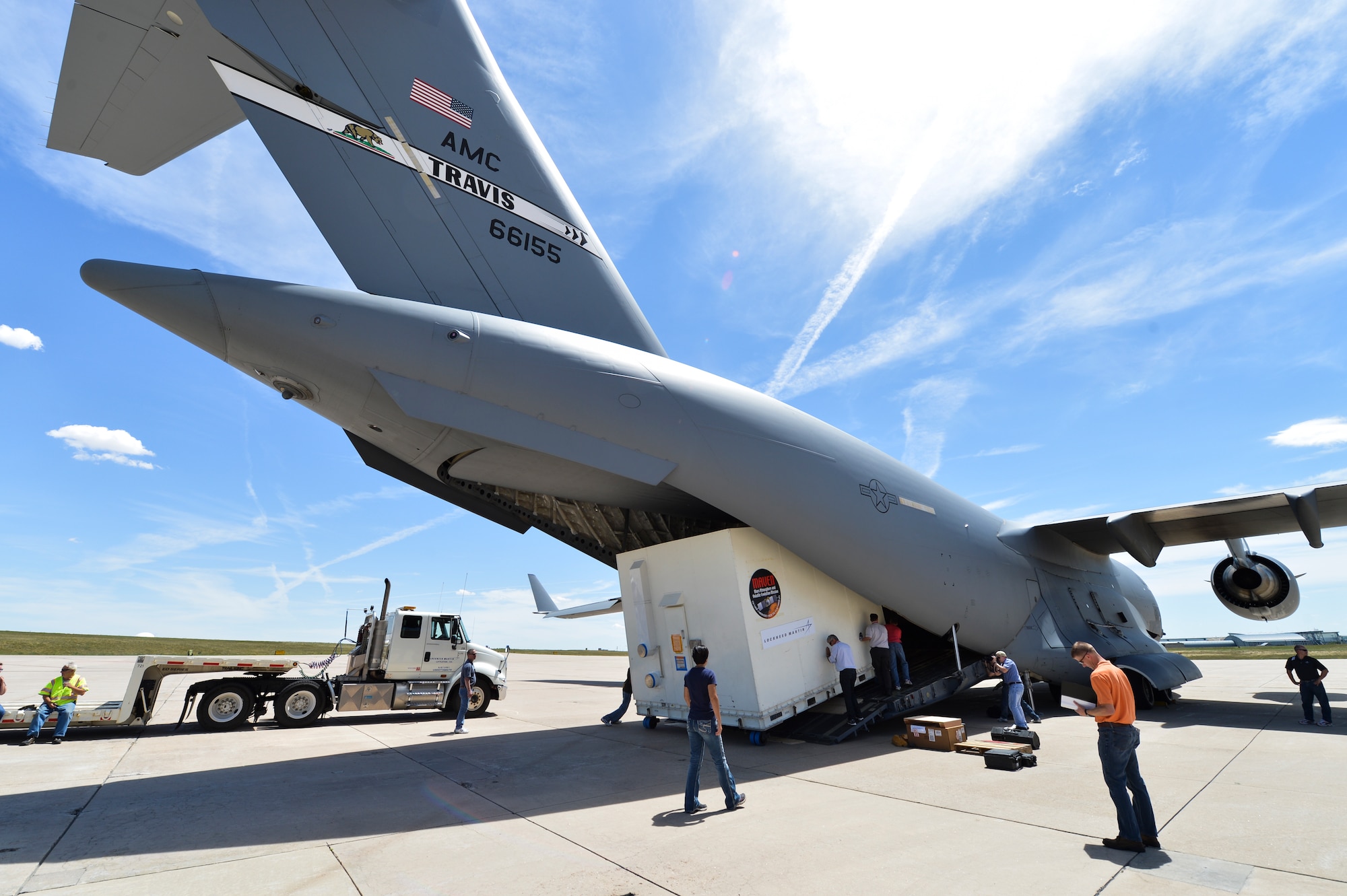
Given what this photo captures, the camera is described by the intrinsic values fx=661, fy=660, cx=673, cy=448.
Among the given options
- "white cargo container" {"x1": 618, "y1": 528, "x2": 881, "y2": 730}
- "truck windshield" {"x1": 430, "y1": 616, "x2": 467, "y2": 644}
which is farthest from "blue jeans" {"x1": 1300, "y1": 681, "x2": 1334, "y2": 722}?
"truck windshield" {"x1": 430, "y1": 616, "x2": 467, "y2": 644}

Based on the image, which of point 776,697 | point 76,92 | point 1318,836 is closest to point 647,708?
point 776,697

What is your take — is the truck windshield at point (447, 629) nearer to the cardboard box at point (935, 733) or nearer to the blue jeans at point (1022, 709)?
the cardboard box at point (935, 733)

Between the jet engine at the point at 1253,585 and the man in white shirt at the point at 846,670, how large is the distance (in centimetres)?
904

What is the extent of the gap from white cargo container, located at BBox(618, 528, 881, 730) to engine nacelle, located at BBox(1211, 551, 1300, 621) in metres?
8.98

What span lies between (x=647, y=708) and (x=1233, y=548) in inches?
463

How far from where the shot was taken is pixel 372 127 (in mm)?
6676

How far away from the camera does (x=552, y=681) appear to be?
22109mm

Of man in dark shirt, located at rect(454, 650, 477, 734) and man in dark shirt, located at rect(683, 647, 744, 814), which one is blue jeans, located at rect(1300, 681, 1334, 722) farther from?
man in dark shirt, located at rect(454, 650, 477, 734)

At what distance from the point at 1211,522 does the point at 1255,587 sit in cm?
246

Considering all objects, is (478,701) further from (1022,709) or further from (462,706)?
(1022,709)

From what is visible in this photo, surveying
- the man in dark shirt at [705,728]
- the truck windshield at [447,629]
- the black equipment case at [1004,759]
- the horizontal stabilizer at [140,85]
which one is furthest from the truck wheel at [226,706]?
the black equipment case at [1004,759]

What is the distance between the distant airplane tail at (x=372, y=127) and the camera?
19.3 ft

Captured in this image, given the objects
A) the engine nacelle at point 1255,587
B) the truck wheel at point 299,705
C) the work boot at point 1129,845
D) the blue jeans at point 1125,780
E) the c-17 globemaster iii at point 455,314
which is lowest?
the work boot at point 1129,845

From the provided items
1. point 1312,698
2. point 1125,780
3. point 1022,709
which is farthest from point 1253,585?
point 1125,780
